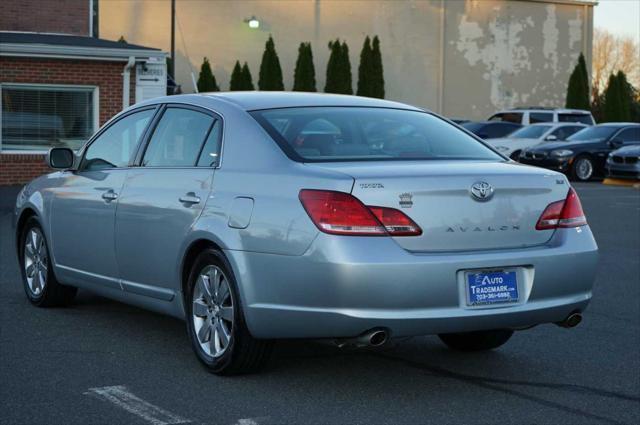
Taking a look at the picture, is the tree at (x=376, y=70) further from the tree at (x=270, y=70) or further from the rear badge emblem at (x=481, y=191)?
the rear badge emblem at (x=481, y=191)

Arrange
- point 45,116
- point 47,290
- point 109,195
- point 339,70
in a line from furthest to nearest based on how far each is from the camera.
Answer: point 339,70 < point 45,116 < point 47,290 < point 109,195

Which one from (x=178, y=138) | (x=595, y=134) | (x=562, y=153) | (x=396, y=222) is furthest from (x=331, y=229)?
(x=595, y=134)

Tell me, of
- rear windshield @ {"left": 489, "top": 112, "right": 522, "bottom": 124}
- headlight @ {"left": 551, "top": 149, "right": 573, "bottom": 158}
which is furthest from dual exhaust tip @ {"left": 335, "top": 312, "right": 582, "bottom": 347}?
rear windshield @ {"left": 489, "top": 112, "right": 522, "bottom": 124}

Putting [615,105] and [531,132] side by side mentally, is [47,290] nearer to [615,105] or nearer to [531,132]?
[531,132]

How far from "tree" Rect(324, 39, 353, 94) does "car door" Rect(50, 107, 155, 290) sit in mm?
37358

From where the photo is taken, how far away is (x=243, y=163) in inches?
246

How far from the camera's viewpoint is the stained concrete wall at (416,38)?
4366cm

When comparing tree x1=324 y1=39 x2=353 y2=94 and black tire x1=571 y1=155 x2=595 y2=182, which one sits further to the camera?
tree x1=324 y1=39 x2=353 y2=94

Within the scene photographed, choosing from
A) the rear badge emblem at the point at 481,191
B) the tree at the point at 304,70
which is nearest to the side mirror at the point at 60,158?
the rear badge emblem at the point at 481,191

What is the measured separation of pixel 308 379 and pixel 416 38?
142 ft

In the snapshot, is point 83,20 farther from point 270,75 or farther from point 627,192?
point 270,75

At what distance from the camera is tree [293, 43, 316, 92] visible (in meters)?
44.6

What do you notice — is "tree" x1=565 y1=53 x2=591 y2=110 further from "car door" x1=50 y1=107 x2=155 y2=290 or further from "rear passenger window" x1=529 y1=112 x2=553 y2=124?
"car door" x1=50 y1=107 x2=155 y2=290

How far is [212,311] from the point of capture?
6.32 m
